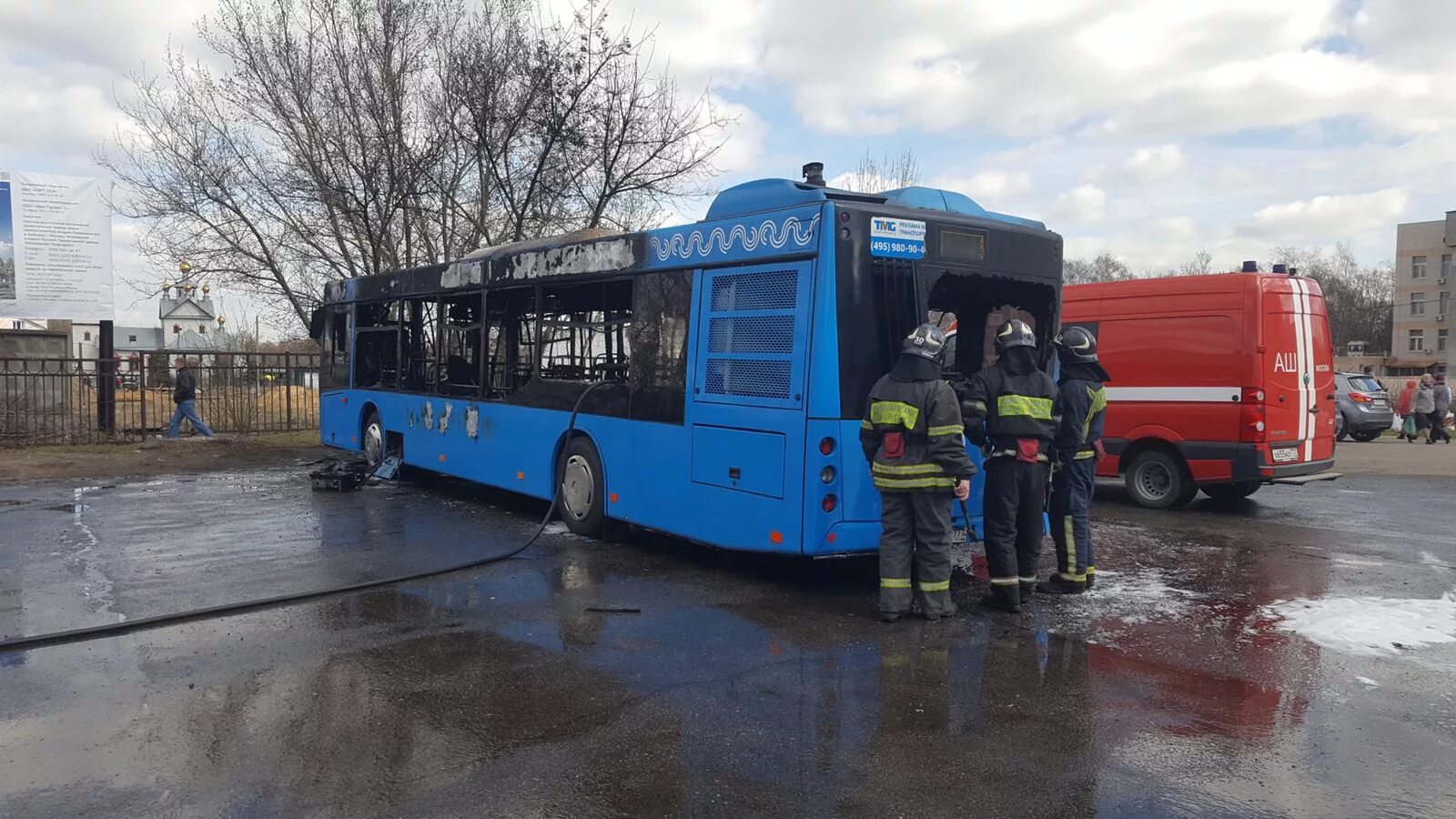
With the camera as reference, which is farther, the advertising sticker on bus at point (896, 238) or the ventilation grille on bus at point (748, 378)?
the ventilation grille on bus at point (748, 378)

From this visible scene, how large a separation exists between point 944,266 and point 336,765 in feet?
16.2

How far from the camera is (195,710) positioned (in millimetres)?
4566

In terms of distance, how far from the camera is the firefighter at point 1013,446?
636 centimetres

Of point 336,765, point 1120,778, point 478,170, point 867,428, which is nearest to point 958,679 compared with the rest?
point 1120,778

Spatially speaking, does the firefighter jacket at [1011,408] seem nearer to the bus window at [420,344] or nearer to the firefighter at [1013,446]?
Answer: the firefighter at [1013,446]

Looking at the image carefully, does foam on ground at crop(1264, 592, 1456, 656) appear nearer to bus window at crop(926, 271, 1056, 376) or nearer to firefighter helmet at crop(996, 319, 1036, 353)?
firefighter helmet at crop(996, 319, 1036, 353)

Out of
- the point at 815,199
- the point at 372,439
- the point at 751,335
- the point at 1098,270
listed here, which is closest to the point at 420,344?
the point at 372,439

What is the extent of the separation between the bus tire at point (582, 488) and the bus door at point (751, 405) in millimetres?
1387

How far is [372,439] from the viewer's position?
43.3ft

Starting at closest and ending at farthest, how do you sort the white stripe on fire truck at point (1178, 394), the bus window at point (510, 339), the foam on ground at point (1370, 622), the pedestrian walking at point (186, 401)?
Result: the foam on ground at point (1370, 622) → the bus window at point (510, 339) → the white stripe on fire truck at point (1178, 394) → the pedestrian walking at point (186, 401)

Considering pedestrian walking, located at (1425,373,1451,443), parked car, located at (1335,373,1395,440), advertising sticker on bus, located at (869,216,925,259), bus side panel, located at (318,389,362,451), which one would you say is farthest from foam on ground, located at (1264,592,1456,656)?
pedestrian walking, located at (1425,373,1451,443)

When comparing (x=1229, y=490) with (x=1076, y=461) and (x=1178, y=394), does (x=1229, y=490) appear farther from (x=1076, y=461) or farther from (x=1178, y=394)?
(x=1076, y=461)

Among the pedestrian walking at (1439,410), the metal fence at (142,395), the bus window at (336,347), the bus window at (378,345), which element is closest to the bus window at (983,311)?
the bus window at (378,345)

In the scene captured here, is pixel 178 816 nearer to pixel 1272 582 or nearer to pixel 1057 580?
pixel 1057 580
